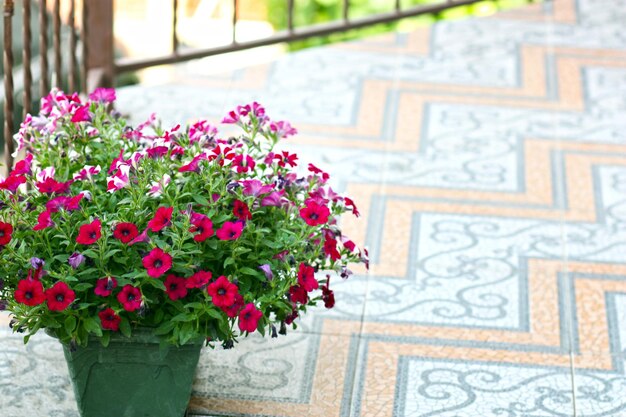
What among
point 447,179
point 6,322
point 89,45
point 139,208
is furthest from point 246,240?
point 89,45

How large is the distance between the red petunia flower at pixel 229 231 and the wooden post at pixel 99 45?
165 cm

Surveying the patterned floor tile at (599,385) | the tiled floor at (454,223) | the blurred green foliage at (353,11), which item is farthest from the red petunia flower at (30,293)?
the blurred green foliage at (353,11)

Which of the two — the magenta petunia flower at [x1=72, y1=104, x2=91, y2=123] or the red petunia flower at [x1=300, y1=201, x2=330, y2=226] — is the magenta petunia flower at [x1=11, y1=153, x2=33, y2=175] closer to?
the magenta petunia flower at [x1=72, y1=104, x2=91, y2=123]

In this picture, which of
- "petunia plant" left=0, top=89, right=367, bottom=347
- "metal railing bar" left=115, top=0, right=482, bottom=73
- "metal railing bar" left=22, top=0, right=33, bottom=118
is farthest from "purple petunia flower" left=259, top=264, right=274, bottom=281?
"metal railing bar" left=115, top=0, right=482, bottom=73

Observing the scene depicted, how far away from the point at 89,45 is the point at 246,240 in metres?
1.73

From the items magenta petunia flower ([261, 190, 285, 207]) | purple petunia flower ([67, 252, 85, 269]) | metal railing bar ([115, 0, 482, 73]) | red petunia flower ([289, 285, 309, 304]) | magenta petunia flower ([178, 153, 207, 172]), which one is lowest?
metal railing bar ([115, 0, 482, 73])

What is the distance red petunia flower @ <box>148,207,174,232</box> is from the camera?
2.07 meters

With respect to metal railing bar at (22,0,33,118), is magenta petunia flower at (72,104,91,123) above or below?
above

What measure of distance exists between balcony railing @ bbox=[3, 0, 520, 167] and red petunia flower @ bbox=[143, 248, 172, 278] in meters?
0.87

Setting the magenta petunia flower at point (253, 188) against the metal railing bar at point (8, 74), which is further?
the metal railing bar at point (8, 74)

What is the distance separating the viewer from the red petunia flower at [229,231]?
2.10m

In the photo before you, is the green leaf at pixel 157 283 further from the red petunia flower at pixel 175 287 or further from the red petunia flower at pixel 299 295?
the red petunia flower at pixel 299 295

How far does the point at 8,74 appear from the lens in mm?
2771

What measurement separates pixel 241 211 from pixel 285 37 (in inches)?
81.4
